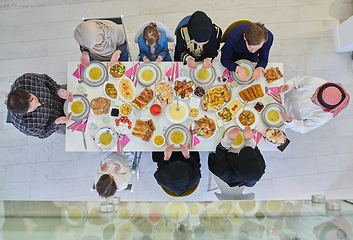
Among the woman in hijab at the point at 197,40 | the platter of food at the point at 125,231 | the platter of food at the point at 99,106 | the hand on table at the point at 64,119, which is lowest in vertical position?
the platter of food at the point at 125,231

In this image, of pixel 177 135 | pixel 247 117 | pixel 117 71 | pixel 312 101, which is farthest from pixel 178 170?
pixel 312 101

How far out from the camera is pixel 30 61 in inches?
143

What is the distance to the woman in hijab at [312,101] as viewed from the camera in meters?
2.45

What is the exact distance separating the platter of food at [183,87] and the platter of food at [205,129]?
34cm

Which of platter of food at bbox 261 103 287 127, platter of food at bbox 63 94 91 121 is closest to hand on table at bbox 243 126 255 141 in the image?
platter of food at bbox 261 103 287 127

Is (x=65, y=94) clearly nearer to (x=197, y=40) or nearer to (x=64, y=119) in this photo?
(x=64, y=119)

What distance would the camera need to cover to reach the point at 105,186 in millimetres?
2330

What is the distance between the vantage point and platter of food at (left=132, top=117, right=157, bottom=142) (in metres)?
2.55

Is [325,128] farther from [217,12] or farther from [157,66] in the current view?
[157,66]

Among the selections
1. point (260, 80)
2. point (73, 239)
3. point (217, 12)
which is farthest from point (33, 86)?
point (217, 12)

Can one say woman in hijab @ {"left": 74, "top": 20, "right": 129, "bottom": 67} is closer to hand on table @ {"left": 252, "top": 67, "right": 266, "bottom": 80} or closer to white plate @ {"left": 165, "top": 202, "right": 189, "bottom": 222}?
hand on table @ {"left": 252, "top": 67, "right": 266, "bottom": 80}

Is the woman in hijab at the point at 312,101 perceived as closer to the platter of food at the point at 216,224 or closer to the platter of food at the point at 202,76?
the platter of food at the point at 202,76

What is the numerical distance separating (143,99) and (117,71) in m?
0.47

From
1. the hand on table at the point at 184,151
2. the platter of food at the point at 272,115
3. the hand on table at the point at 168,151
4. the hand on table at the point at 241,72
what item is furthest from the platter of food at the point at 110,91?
the platter of food at the point at 272,115
